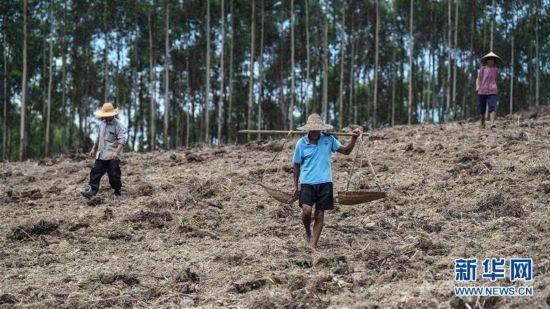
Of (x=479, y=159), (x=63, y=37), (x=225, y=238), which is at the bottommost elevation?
(x=225, y=238)

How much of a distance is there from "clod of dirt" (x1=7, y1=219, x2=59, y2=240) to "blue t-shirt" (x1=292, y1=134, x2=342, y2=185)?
346 cm

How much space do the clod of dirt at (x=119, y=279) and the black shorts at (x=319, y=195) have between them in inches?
74.3

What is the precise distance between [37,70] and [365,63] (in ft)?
58.5

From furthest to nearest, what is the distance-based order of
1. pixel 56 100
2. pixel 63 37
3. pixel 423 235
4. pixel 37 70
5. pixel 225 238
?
1. pixel 56 100
2. pixel 37 70
3. pixel 63 37
4. pixel 225 238
5. pixel 423 235

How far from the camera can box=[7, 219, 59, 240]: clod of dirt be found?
25.8 ft

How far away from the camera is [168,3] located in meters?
26.2

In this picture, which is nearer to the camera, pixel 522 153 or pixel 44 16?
pixel 522 153

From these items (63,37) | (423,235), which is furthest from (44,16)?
(423,235)

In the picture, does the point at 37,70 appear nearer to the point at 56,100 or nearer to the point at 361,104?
the point at 56,100

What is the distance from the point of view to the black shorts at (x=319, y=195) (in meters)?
6.68

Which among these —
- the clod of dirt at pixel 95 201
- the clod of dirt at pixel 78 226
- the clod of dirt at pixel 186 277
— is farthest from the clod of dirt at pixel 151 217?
the clod of dirt at pixel 186 277

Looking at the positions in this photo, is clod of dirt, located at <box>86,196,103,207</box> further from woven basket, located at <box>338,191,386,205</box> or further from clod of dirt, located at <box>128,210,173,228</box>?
woven basket, located at <box>338,191,386,205</box>

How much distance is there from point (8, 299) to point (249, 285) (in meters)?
2.11

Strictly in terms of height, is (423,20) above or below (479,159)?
above
